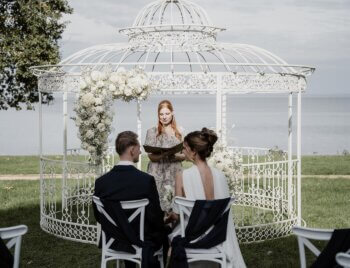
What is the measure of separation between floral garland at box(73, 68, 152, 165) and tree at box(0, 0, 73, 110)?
32.1ft

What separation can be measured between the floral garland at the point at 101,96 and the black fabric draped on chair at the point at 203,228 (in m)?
2.84

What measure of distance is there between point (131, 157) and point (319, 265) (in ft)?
6.08

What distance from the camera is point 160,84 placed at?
8914mm

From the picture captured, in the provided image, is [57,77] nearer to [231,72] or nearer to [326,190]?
[231,72]

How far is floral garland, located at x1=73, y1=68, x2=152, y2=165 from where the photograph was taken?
26.6 ft

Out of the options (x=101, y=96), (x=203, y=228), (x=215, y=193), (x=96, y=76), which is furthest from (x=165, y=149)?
(x=203, y=228)

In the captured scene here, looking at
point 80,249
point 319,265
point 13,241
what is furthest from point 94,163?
point 319,265

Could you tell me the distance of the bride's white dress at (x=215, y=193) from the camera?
5691 mm

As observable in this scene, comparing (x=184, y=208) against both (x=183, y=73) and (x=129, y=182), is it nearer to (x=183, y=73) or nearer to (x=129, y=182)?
(x=129, y=182)

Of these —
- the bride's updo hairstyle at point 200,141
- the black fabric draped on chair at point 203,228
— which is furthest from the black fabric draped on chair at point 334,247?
the bride's updo hairstyle at point 200,141

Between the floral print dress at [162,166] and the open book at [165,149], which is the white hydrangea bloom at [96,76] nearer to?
the floral print dress at [162,166]

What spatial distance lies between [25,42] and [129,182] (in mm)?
12824

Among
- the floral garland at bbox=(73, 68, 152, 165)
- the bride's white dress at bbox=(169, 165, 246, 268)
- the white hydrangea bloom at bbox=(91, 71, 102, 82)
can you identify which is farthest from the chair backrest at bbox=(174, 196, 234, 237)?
the white hydrangea bloom at bbox=(91, 71, 102, 82)

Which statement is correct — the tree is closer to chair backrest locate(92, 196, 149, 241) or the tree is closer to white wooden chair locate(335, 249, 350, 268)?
chair backrest locate(92, 196, 149, 241)
